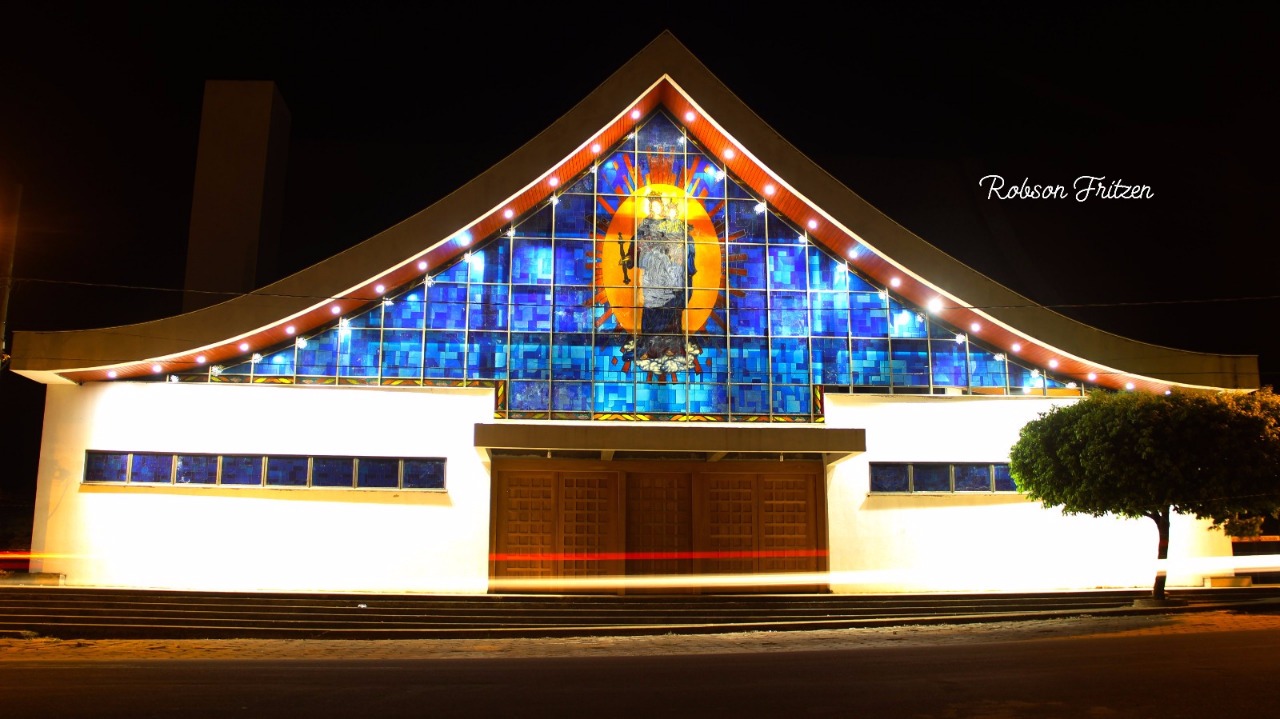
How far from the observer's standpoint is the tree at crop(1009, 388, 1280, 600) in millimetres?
14102

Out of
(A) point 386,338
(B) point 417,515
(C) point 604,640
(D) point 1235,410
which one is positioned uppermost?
(A) point 386,338

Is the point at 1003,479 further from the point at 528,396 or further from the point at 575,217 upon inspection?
the point at 575,217

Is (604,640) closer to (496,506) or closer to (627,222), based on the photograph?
(496,506)

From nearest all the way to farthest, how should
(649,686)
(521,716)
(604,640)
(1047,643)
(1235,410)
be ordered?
(521,716) → (649,686) → (1047,643) → (604,640) → (1235,410)

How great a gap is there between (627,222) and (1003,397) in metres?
7.44

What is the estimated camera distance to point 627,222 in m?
16.9

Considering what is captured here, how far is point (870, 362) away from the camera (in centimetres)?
1680

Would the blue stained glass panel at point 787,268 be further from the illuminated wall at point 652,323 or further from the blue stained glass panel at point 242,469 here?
the blue stained glass panel at point 242,469

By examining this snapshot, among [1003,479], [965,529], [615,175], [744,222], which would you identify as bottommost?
[965,529]

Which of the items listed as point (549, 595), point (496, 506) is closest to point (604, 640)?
point (549, 595)

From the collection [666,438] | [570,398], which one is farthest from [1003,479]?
[570,398]

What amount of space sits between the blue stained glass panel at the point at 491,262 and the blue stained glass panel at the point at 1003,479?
9.37m

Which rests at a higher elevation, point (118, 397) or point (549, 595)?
point (118, 397)

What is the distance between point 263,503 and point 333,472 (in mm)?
1207
